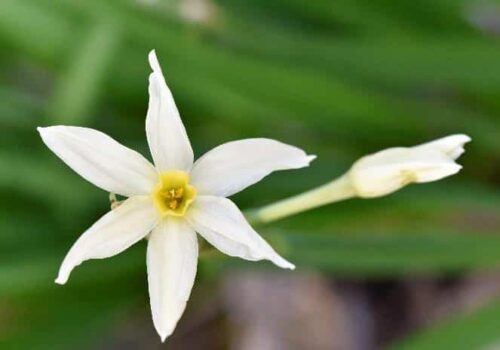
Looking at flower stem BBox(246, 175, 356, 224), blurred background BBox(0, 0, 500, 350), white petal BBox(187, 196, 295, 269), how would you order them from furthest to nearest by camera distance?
1. blurred background BBox(0, 0, 500, 350)
2. flower stem BBox(246, 175, 356, 224)
3. white petal BBox(187, 196, 295, 269)

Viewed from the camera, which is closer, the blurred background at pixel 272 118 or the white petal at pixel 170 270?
the white petal at pixel 170 270

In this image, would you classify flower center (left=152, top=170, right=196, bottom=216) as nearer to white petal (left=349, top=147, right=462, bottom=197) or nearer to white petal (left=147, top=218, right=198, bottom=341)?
white petal (left=147, top=218, right=198, bottom=341)

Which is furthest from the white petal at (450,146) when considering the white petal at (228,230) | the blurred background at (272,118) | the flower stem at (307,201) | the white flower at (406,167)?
the blurred background at (272,118)

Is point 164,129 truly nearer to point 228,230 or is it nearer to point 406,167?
point 228,230

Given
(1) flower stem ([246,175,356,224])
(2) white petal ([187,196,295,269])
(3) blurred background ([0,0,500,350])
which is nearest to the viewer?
(2) white petal ([187,196,295,269])

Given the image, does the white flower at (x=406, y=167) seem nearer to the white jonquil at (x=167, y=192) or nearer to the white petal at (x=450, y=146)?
the white petal at (x=450, y=146)

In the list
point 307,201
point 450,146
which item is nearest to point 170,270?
point 307,201

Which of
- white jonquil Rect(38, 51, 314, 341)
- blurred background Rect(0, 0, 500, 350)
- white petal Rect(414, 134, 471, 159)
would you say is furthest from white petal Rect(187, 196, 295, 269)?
blurred background Rect(0, 0, 500, 350)
